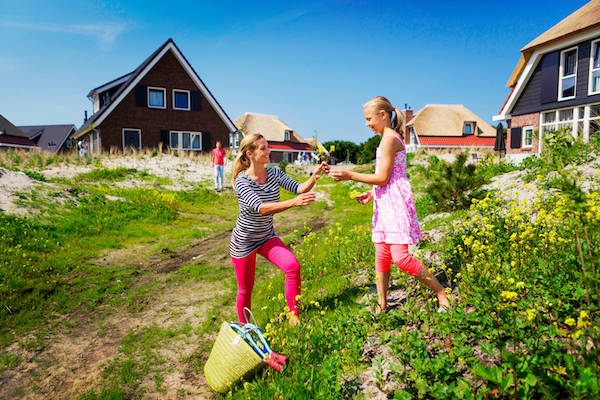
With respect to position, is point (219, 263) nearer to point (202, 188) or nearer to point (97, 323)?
point (97, 323)

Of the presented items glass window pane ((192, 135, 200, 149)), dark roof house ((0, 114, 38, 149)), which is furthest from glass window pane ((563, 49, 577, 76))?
dark roof house ((0, 114, 38, 149))

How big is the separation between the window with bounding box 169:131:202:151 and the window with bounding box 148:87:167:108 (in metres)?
2.17

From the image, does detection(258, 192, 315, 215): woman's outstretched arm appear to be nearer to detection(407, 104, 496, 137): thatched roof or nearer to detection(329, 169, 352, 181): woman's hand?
detection(329, 169, 352, 181): woman's hand

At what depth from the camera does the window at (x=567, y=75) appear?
18.5 metres

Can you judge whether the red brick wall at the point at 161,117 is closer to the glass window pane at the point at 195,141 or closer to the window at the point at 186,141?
the window at the point at 186,141

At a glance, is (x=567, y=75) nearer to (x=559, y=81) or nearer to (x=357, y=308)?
(x=559, y=81)

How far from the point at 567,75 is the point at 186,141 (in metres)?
24.2

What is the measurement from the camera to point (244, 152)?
4.04 m

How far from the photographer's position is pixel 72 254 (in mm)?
7199

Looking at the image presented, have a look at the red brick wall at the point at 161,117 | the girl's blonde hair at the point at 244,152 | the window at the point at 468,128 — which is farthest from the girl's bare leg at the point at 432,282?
the window at the point at 468,128

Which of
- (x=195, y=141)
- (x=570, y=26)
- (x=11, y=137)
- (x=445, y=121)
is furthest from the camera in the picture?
(x=445, y=121)

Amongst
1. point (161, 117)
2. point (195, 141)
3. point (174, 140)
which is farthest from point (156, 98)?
point (195, 141)

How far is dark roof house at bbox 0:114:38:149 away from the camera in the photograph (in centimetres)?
4120

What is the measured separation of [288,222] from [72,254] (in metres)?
5.74
